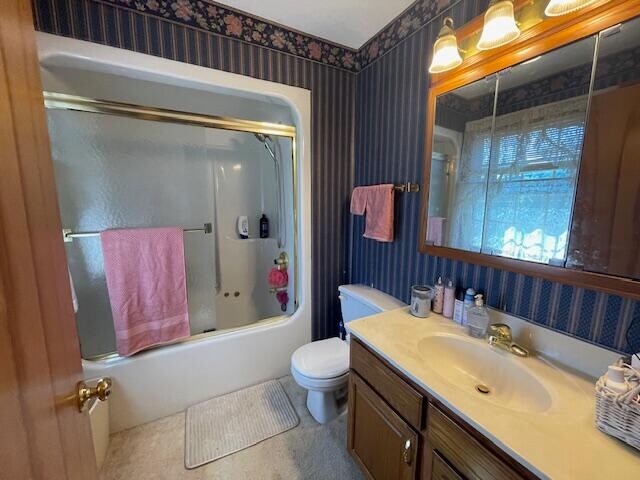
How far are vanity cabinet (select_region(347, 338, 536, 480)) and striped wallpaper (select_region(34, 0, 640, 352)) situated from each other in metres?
0.58

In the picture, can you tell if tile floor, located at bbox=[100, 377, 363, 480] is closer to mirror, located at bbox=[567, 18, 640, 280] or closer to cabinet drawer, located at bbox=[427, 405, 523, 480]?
cabinet drawer, located at bbox=[427, 405, 523, 480]

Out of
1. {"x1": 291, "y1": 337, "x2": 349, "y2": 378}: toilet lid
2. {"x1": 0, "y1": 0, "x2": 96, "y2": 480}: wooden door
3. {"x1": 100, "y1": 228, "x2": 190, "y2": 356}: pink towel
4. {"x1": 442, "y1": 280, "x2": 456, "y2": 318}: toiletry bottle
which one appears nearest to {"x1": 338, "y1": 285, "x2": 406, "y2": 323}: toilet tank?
{"x1": 291, "y1": 337, "x2": 349, "y2": 378}: toilet lid

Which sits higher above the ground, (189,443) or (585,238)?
(585,238)

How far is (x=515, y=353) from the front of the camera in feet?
3.42

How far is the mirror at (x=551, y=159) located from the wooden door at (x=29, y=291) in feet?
4.75

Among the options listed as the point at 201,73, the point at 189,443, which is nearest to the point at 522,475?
the point at 189,443

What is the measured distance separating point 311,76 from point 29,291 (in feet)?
6.36

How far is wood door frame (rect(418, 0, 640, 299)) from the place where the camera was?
828mm

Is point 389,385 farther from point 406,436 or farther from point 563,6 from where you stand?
point 563,6

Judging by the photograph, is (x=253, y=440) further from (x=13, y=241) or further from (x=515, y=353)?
(x=13, y=241)

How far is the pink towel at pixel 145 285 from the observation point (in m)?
1.56

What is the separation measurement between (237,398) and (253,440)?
1.22ft

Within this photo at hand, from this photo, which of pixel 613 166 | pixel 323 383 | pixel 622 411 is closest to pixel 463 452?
pixel 622 411

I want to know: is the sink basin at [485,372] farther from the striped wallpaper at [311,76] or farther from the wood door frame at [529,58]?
the striped wallpaper at [311,76]
